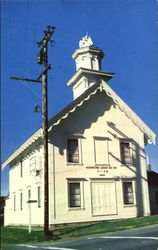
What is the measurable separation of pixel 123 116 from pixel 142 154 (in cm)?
331

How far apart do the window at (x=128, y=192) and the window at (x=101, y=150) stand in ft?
7.76

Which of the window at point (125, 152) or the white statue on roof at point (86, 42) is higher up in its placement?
the white statue on roof at point (86, 42)

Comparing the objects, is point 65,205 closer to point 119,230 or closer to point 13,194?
point 119,230

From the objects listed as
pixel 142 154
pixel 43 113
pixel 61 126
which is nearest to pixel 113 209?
pixel 142 154

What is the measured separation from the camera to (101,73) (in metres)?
28.8

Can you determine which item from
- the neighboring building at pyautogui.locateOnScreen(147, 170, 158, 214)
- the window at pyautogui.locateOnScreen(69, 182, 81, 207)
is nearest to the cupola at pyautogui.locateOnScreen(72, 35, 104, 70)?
the window at pyautogui.locateOnScreen(69, 182, 81, 207)

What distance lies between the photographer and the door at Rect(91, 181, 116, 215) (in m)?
23.8

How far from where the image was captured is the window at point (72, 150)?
23855mm

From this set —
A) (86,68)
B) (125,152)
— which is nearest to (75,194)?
(125,152)

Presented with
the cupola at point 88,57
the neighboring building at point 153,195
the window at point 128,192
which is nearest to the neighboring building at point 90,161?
the window at point 128,192

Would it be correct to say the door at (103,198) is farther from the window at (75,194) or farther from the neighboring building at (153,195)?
the neighboring building at (153,195)

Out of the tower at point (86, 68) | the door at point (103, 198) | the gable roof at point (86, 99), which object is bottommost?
the door at point (103, 198)

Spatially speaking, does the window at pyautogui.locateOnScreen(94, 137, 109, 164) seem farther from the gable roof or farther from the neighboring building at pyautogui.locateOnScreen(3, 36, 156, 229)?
the gable roof

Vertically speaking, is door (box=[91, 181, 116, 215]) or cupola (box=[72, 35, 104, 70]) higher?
cupola (box=[72, 35, 104, 70])
